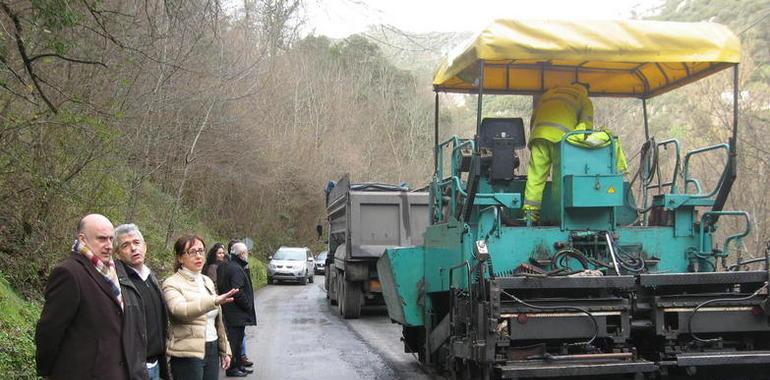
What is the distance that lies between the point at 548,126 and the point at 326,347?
5663 millimetres

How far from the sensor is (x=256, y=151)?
29.4 m

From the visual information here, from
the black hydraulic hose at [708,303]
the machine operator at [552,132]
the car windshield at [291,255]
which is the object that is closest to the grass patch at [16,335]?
the machine operator at [552,132]

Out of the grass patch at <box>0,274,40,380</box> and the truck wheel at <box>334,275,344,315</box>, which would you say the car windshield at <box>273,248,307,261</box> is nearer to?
the truck wheel at <box>334,275,344,315</box>

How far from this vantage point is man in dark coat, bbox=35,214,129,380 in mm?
3467

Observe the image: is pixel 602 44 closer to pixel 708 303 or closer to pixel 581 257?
pixel 581 257

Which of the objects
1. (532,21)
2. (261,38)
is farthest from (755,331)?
(261,38)

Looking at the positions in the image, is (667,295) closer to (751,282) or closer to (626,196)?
(751,282)

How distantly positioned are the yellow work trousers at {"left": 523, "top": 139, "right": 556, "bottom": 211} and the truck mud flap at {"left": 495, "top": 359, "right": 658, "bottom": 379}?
170cm

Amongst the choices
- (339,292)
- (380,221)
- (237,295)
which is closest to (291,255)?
(339,292)

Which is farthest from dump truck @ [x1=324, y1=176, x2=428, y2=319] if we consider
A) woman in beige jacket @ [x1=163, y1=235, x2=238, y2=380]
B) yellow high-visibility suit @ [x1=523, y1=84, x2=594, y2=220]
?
woman in beige jacket @ [x1=163, y1=235, x2=238, y2=380]

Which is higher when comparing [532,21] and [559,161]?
[532,21]

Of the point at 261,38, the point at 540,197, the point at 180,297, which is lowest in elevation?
the point at 180,297

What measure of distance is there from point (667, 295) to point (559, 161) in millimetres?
1526

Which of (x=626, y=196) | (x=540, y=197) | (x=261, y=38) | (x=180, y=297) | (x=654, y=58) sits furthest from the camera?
(x=261, y=38)
